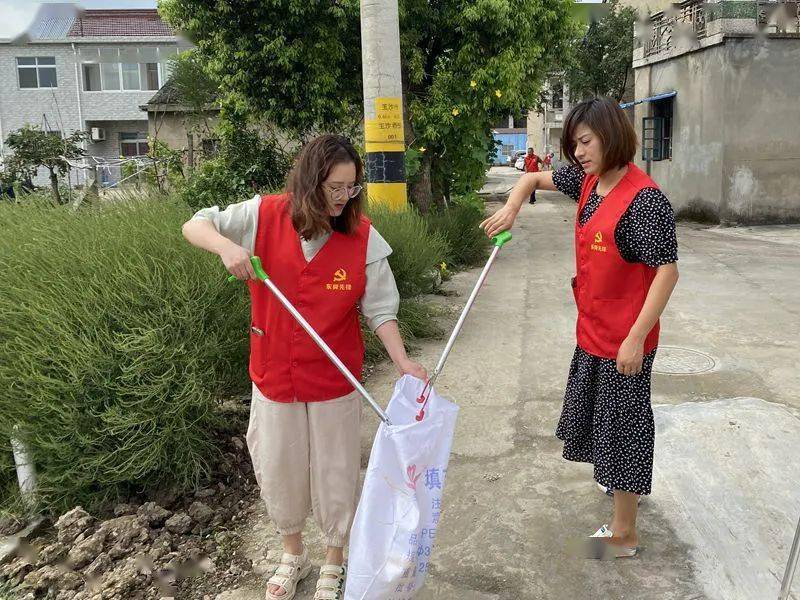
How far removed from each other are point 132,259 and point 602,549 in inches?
95.7

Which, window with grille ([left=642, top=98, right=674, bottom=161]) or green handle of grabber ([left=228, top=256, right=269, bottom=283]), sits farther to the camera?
window with grille ([left=642, top=98, right=674, bottom=161])

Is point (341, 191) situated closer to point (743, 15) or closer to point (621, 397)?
point (621, 397)

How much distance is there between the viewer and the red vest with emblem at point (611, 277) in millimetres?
2479

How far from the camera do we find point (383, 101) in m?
6.84

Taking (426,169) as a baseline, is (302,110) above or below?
above

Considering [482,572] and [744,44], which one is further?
[744,44]

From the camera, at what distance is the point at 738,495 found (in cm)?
315

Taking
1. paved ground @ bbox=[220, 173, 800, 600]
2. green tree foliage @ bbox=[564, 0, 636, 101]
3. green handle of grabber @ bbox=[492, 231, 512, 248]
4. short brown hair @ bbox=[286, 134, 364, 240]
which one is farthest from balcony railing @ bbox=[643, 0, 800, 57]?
short brown hair @ bbox=[286, 134, 364, 240]

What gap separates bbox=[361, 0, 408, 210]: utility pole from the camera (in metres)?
6.68

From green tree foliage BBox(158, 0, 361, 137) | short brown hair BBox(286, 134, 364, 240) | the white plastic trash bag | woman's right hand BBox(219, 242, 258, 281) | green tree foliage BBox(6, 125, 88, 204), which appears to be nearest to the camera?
the white plastic trash bag

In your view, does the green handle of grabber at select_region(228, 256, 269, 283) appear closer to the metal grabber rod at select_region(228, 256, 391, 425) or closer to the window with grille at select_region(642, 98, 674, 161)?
the metal grabber rod at select_region(228, 256, 391, 425)

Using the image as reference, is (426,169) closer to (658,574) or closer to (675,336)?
(675,336)

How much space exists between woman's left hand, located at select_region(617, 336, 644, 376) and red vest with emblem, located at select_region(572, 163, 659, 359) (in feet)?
0.30

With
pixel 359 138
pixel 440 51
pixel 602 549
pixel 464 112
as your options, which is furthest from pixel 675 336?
pixel 359 138
